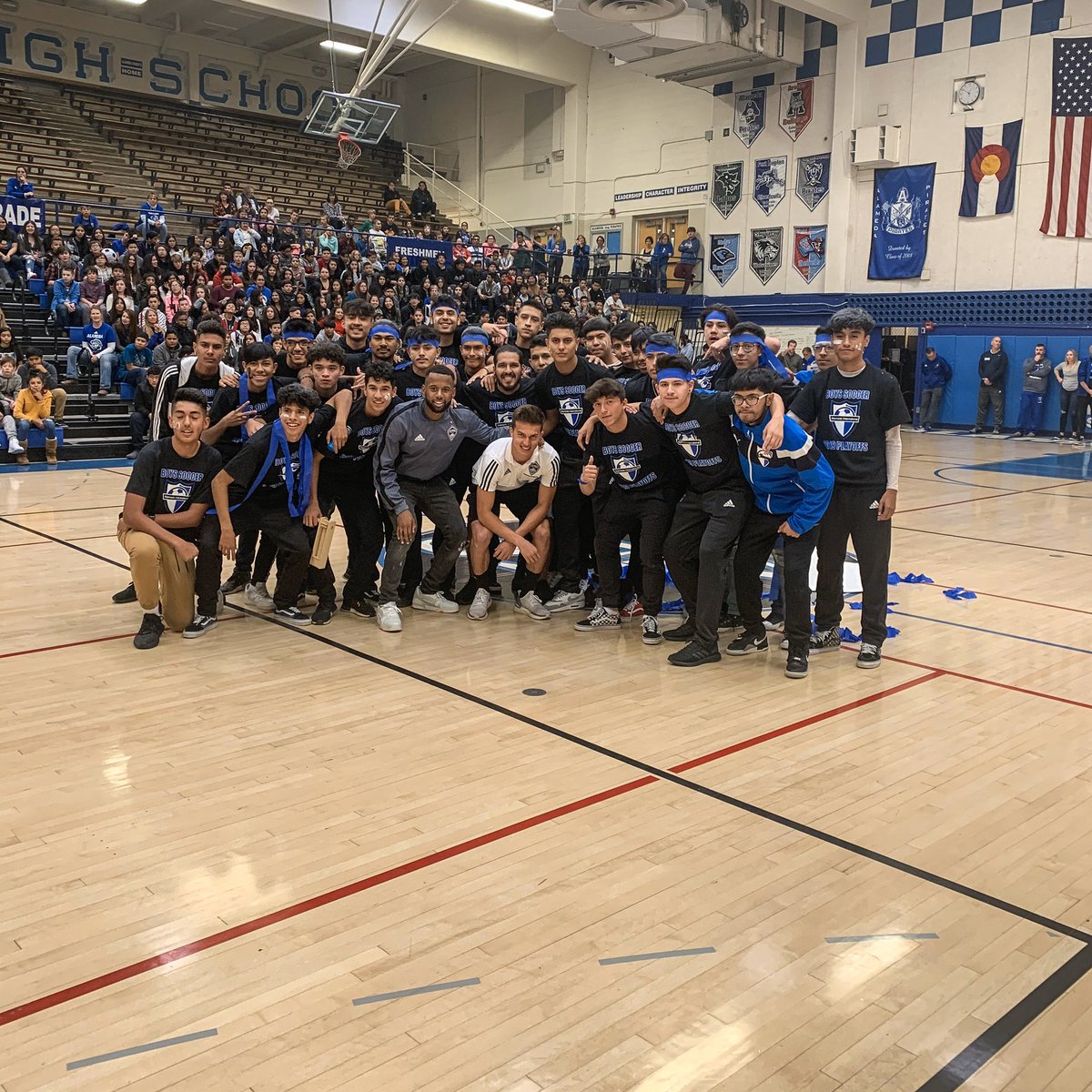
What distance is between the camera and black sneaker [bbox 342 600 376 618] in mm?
6055

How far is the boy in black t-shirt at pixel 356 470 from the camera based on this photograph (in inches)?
227

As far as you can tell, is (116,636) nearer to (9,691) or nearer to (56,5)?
(9,691)

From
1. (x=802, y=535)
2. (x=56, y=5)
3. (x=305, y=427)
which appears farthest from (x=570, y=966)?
(x=56, y=5)

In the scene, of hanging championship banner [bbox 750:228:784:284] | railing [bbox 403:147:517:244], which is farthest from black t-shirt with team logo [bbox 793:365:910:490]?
railing [bbox 403:147:517:244]

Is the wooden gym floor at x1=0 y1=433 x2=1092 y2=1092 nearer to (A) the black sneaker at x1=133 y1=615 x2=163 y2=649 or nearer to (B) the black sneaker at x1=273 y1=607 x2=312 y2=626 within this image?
(A) the black sneaker at x1=133 y1=615 x2=163 y2=649

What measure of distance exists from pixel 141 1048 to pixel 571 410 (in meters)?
4.43

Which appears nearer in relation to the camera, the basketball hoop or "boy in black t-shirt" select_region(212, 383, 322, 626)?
"boy in black t-shirt" select_region(212, 383, 322, 626)

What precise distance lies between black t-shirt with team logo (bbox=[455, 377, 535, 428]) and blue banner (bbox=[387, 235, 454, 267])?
615 inches

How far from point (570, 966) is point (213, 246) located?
17.7m

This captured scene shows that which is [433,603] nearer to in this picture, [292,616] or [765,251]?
[292,616]

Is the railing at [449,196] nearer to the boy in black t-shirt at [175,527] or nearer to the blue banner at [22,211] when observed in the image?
the blue banner at [22,211]

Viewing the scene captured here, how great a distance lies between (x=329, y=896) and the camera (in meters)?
2.95

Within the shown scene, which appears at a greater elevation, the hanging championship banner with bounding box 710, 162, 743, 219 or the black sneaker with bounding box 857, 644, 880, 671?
the hanging championship banner with bounding box 710, 162, 743, 219

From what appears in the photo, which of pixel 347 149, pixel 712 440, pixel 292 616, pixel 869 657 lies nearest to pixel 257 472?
pixel 292 616
